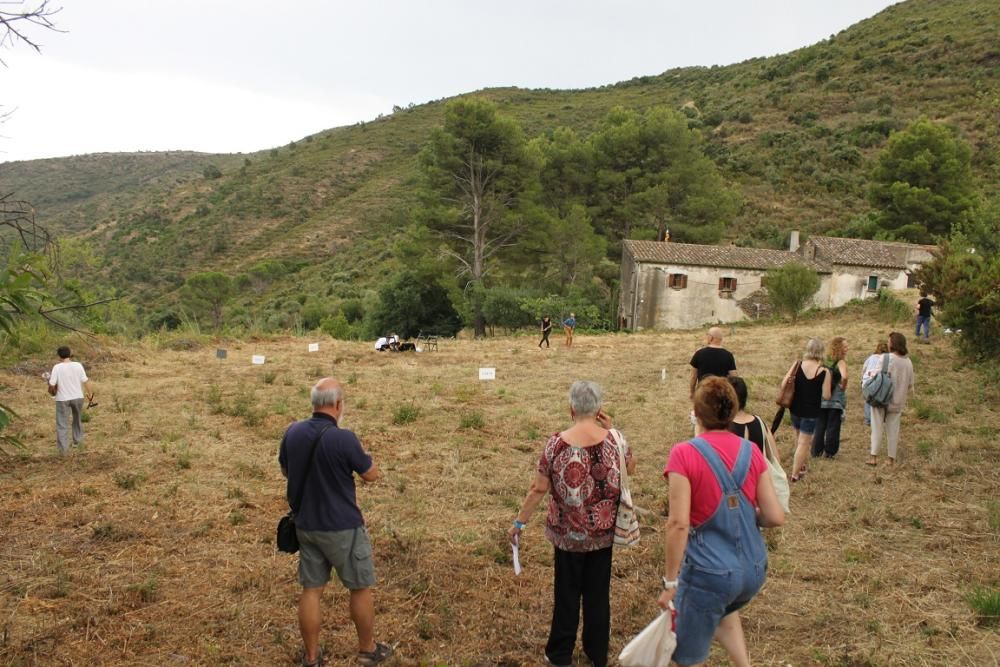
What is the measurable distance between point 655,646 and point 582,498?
823mm

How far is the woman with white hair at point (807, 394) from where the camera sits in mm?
7211

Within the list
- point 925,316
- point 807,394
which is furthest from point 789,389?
point 925,316

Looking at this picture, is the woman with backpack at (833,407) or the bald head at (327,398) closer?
the bald head at (327,398)

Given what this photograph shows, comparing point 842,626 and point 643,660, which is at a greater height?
point 643,660

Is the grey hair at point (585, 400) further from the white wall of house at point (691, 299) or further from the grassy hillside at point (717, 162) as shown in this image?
the grassy hillside at point (717, 162)

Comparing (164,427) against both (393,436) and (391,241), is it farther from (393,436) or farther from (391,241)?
(391,241)

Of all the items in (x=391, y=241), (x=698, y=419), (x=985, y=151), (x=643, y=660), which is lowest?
(x=643, y=660)

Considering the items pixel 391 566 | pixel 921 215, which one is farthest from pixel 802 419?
pixel 921 215

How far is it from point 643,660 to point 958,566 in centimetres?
376

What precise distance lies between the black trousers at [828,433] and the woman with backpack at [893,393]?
39 centimetres

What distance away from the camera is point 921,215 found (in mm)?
36469

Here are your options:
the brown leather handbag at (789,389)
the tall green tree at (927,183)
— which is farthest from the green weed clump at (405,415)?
the tall green tree at (927,183)

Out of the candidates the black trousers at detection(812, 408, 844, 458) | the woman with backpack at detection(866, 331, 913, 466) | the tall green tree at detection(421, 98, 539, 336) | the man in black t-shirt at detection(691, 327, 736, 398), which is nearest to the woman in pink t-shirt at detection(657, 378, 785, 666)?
the man in black t-shirt at detection(691, 327, 736, 398)

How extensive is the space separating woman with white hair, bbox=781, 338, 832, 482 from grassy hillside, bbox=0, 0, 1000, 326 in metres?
38.0
